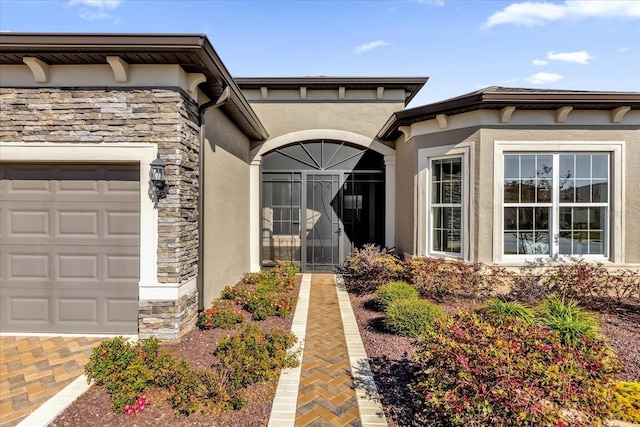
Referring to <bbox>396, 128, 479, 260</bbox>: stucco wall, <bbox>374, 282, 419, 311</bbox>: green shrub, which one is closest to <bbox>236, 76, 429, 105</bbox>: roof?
<bbox>396, 128, 479, 260</bbox>: stucco wall

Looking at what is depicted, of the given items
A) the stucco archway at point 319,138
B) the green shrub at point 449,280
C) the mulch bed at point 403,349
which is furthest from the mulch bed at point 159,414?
the stucco archway at point 319,138

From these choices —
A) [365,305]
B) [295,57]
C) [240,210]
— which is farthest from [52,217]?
[295,57]

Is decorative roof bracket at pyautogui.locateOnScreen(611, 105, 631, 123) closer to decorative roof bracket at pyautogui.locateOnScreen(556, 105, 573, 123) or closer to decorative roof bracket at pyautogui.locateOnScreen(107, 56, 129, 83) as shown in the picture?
decorative roof bracket at pyautogui.locateOnScreen(556, 105, 573, 123)

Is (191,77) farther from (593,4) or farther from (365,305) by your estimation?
(593,4)

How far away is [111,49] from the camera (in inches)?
153

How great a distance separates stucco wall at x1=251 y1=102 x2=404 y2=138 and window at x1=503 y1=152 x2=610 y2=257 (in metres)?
3.82

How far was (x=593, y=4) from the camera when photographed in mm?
6461

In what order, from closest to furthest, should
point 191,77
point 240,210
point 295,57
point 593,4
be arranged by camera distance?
point 191,77, point 593,4, point 240,210, point 295,57

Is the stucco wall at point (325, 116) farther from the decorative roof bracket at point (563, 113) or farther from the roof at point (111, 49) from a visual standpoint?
the roof at point (111, 49)

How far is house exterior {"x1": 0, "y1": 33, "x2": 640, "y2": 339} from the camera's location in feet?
14.0

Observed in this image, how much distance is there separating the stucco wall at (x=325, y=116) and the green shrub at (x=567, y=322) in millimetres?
6087

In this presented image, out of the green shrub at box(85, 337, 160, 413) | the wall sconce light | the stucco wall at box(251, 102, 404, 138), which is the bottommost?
the green shrub at box(85, 337, 160, 413)

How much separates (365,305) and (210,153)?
411 centimetres

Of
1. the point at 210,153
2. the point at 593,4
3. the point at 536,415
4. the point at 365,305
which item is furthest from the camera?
the point at 593,4
